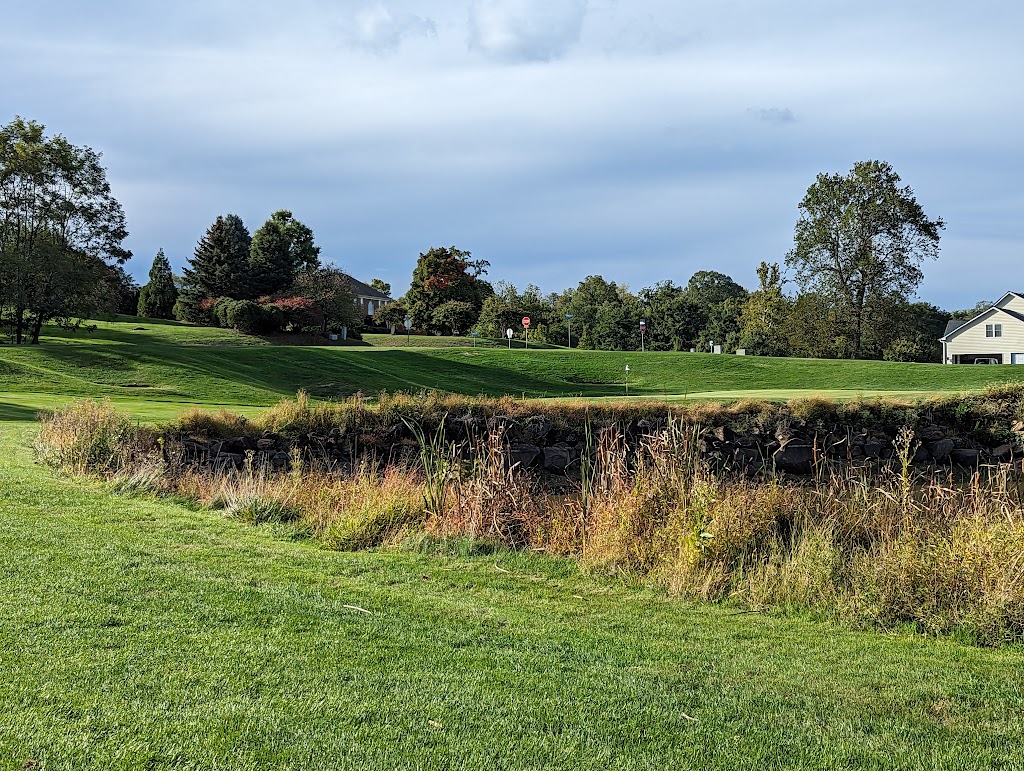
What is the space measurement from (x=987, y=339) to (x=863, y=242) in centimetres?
1255

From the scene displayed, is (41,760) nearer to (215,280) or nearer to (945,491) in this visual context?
(945,491)

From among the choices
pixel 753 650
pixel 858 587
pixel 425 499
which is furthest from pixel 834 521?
pixel 425 499

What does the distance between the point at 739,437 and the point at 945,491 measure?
9632 mm

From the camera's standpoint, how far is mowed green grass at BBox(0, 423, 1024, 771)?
317 cm

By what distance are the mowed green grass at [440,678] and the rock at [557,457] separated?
30.4ft

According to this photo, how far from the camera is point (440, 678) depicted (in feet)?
12.6

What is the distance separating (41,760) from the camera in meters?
2.99

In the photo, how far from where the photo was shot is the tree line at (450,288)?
35562 mm

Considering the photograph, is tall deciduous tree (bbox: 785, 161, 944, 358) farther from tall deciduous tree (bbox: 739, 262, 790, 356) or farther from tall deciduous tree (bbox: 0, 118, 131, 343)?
tall deciduous tree (bbox: 0, 118, 131, 343)

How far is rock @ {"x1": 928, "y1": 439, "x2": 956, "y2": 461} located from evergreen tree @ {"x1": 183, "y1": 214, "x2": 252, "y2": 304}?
45467 millimetres

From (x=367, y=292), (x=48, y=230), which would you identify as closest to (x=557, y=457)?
(x=48, y=230)

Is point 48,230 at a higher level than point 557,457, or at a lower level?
higher

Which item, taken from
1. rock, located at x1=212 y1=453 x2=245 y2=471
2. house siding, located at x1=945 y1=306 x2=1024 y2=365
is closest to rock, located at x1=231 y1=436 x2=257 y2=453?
rock, located at x1=212 y1=453 x2=245 y2=471

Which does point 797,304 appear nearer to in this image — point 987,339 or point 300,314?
point 987,339
